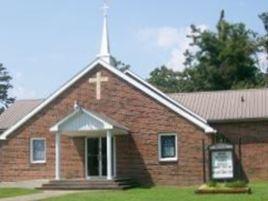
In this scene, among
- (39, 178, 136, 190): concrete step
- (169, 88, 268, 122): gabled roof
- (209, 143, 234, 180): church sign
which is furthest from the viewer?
(169, 88, 268, 122): gabled roof

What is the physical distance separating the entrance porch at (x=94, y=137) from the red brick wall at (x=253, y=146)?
6.37 m

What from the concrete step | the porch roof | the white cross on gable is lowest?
the concrete step

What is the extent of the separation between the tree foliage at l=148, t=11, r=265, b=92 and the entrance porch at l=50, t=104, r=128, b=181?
26.9 metres

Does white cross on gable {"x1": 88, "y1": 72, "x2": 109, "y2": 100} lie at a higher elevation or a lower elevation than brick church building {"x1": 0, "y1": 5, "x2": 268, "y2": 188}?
higher

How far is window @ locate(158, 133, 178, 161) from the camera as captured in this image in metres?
32.8

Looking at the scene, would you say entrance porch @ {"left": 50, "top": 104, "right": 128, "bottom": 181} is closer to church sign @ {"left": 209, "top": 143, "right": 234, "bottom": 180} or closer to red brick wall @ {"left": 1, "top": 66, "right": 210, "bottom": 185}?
→ red brick wall @ {"left": 1, "top": 66, "right": 210, "bottom": 185}

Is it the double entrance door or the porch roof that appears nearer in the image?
the porch roof

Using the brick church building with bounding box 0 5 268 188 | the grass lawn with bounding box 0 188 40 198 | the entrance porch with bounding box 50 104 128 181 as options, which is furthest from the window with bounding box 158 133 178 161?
the grass lawn with bounding box 0 188 40 198

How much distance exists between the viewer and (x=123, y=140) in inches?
1316

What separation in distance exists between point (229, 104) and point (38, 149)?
11.2m

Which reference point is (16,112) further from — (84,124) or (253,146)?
(253,146)

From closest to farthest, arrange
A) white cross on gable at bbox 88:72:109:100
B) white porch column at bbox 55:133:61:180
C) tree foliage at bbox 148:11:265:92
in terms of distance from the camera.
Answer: white porch column at bbox 55:133:61:180 → white cross on gable at bbox 88:72:109:100 → tree foliage at bbox 148:11:265:92

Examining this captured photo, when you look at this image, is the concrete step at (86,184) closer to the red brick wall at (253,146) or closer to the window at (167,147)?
the window at (167,147)

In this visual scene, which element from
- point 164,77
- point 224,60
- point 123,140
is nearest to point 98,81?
point 123,140
